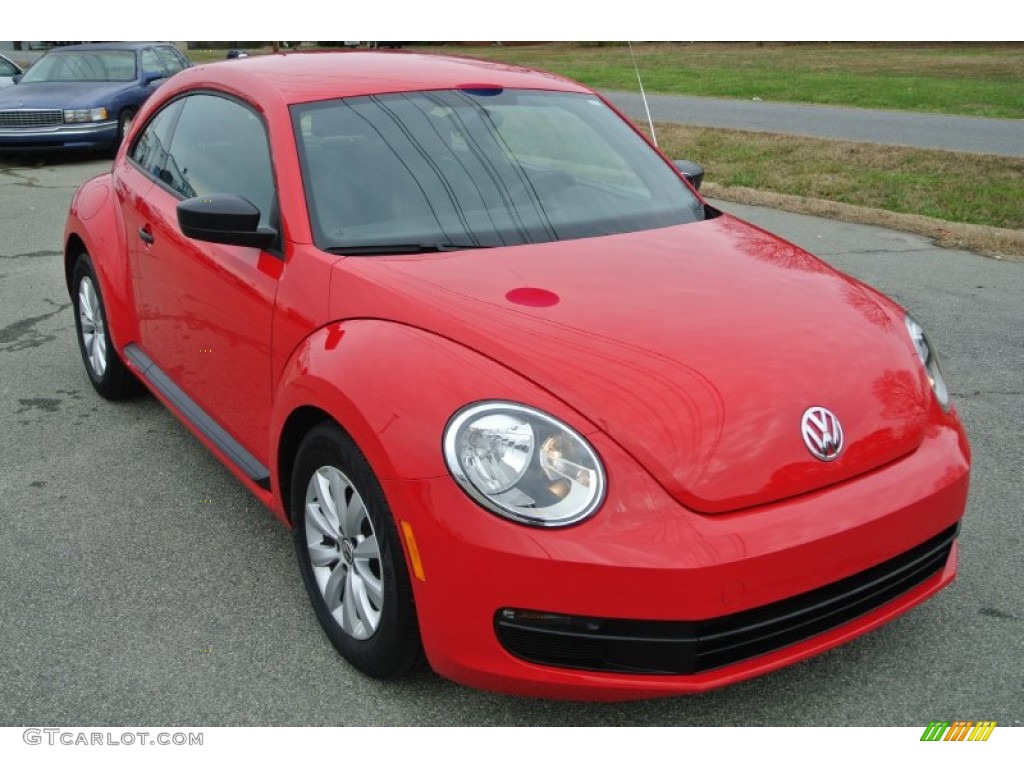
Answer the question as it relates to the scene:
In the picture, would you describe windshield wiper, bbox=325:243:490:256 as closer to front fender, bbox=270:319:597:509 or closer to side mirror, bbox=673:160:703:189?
front fender, bbox=270:319:597:509

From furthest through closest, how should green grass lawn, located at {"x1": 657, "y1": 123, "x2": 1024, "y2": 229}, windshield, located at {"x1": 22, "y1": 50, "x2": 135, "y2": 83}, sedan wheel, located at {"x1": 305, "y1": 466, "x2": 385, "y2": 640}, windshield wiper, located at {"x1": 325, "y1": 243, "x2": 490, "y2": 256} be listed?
windshield, located at {"x1": 22, "y1": 50, "x2": 135, "y2": 83}, green grass lawn, located at {"x1": 657, "y1": 123, "x2": 1024, "y2": 229}, windshield wiper, located at {"x1": 325, "y1": 243, "x2": 490, "y2": 256}, sedan wheel, located at {"x1": 305, "y1": 466, "x2": 385, "y2": 640}

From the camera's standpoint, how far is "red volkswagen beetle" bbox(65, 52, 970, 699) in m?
2.34

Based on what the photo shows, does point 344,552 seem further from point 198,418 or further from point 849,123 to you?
point 849,123

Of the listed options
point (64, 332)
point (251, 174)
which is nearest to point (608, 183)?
point (251, 174)

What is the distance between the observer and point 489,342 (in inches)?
103

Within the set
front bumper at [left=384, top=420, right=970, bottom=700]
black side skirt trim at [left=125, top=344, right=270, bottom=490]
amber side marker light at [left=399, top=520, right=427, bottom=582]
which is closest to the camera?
front bumper at [left=384, top=420, right=970, bottom=700]

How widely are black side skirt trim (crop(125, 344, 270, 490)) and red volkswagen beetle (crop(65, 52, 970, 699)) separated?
14mm

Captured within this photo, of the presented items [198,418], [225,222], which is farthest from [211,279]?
[198,418]

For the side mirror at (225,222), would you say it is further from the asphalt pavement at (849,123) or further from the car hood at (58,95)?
the car hood at (58,95)

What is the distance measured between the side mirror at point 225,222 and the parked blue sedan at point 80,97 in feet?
35.8

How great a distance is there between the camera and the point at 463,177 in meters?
3.44

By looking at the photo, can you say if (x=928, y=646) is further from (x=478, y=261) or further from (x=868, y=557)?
(x=478, y=261)

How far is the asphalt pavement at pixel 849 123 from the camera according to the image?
1330 cm
